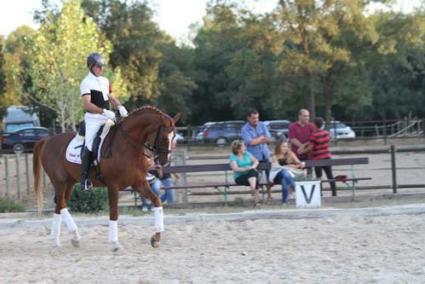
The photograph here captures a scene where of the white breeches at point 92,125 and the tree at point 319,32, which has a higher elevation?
the tree at point 319,32

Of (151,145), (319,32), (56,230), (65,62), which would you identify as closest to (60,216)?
(56,230)

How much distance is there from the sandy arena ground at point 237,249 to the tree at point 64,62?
18115 millimetres

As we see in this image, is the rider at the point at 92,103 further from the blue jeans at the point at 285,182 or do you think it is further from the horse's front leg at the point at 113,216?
the blue jeans at the point at 285,182

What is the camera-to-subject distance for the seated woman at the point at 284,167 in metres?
12.1

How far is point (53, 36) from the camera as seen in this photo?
3108cm

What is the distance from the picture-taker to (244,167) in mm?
12180

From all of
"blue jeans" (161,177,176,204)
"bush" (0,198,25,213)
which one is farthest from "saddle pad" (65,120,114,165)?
"bush" (0,198,25,213)

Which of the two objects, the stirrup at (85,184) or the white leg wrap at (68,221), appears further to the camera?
the white leg wrap at (68,221)

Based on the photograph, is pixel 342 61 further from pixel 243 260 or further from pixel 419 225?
pixel 243 260

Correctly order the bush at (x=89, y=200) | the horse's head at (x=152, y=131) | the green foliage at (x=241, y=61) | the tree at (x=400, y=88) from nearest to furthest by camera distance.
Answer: the horse's head at (x=152, y=131)
the bush at (x=89, y=200)
the green foliage at (x=241, y=61)
the tree at (x=400, y=88)

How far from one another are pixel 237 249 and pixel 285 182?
4.20 metres

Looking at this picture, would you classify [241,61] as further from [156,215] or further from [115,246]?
[115,246]

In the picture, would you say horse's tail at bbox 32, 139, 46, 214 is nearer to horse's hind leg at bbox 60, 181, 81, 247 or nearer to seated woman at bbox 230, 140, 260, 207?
horse's hind leg at bbox 60, 181, 81, 247

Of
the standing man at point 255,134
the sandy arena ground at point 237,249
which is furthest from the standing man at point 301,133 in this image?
the sandy arena ground at point 237,249
